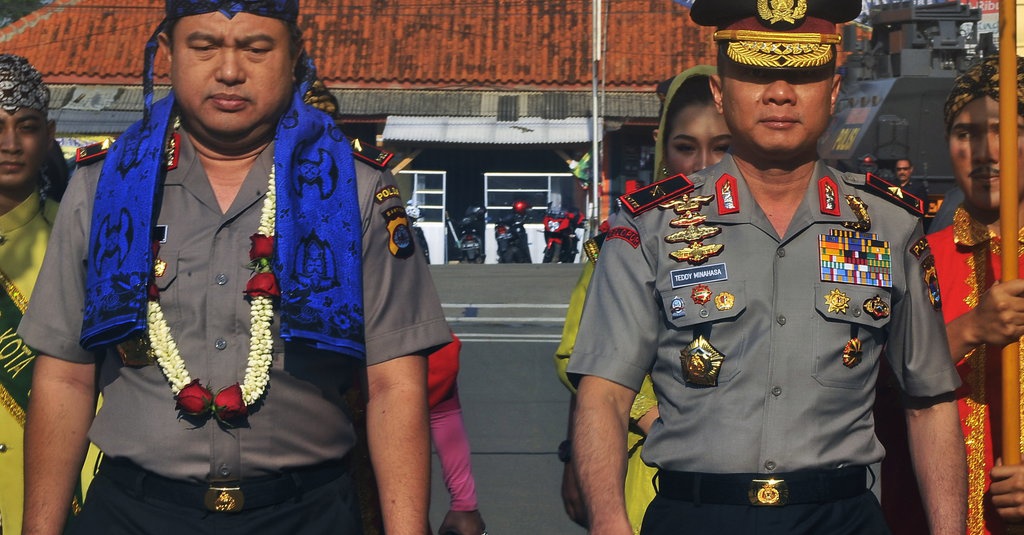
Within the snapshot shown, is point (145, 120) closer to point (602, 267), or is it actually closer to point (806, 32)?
point (602, 267)

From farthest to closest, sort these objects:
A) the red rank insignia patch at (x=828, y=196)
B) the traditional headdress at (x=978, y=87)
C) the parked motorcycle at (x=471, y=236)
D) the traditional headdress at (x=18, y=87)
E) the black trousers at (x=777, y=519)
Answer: the parked motorcycle at (x=471, y=236)
the traditional headdress at (x=18, y=87)
the traditional headdress at (x=978, y=87)
the red rank insignia patch at (x=828, y=196)
the black trousers at (x=777, y=519)

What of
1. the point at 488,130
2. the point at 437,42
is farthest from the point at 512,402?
the point at 437,42

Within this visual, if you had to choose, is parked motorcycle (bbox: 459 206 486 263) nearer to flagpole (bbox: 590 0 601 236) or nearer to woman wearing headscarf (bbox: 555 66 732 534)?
flagpole (bbox: 590 0 601 236)

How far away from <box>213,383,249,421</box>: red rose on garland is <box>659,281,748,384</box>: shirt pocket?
0.94m

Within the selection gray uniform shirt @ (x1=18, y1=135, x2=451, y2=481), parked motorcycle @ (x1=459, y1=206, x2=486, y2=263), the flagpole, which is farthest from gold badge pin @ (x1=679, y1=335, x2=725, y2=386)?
parked motorcycle @ (x1=459, y1=206, x2=486, y2=263)

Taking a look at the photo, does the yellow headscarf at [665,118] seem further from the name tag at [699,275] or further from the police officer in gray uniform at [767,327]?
the name tag at [699,275]

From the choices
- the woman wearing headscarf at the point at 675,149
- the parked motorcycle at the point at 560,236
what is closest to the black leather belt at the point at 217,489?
the woman wearing headscarf at the point at 675,149

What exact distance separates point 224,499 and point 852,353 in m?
1.38

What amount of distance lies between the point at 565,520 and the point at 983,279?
4195mm

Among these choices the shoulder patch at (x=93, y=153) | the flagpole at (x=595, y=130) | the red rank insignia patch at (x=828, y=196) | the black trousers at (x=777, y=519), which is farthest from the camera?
the flagpole at (x=595, y=130)

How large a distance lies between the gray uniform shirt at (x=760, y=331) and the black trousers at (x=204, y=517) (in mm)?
613

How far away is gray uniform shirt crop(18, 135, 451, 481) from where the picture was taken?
321 centimetres

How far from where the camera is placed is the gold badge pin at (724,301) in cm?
323

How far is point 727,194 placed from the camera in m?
3.42
